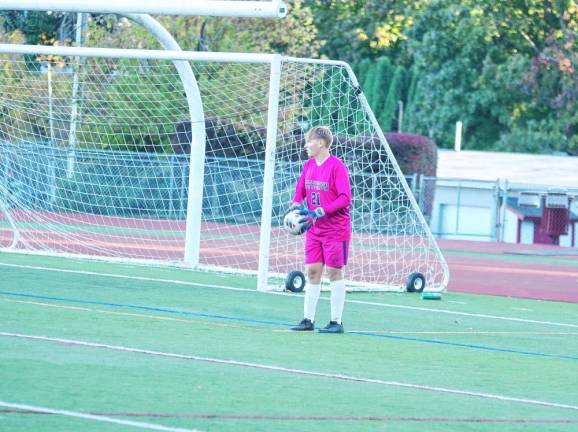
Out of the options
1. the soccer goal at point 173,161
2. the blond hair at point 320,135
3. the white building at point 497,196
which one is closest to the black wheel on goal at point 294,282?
the soccer goal at point 173,161

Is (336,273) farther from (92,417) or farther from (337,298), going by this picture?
(92,417)

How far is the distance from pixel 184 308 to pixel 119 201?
1365 centimetres

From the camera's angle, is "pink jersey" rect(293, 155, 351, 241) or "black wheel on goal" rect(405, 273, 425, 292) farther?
"black wheel on goal" rect(405, 273, 425, 292)

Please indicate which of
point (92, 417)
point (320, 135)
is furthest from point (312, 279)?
point (92, 417)

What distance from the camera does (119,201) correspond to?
87.7ft

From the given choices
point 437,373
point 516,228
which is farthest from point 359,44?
point 437,373

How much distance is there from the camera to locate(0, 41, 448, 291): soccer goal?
58.1ft

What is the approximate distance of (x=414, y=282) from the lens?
16.9m

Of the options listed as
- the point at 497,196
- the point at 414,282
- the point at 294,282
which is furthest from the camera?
the point at 497,196

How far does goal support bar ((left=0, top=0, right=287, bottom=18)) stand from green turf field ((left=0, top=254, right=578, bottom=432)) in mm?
2816

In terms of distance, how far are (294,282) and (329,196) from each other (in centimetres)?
378

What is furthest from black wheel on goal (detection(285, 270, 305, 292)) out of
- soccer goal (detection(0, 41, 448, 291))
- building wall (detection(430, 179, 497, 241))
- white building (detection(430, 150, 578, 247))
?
building wall (detection(430, 179, 497, 241))

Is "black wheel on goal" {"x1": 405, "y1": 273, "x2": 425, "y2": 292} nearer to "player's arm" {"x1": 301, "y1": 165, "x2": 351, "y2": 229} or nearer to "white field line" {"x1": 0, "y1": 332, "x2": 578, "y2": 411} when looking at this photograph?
"player's arm" {"x1": 301, "y1": 165, "x2": 351, "y2": 229}

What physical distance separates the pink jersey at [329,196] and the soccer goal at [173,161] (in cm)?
337
